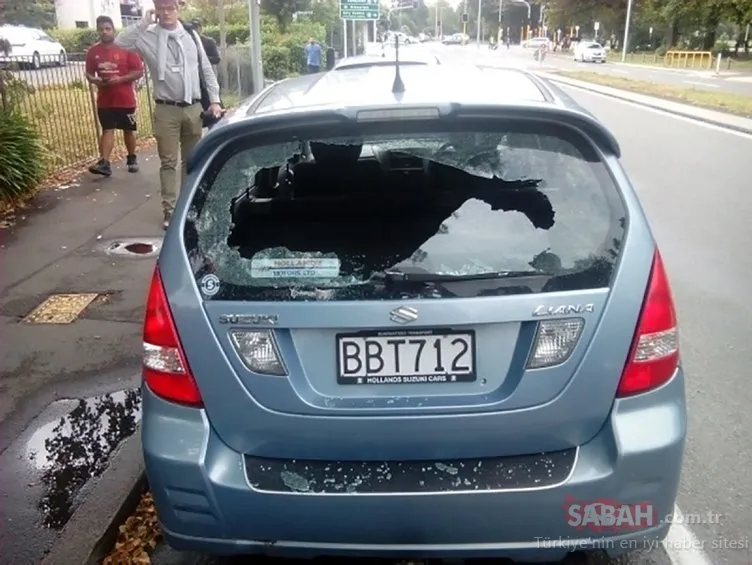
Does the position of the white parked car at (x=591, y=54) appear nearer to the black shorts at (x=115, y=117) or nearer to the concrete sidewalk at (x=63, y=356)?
the black shorts at (x=115, y=117)

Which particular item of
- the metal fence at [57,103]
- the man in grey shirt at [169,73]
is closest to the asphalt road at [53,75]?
the metal fence at [57,103]

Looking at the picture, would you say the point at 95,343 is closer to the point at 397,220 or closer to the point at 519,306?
the point at 397,220

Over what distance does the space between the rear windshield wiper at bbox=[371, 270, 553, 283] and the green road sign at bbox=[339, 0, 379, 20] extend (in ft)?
86.4

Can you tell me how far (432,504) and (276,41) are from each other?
101 ft

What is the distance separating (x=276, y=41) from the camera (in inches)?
1223

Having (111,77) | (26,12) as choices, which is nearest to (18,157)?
(111,77)

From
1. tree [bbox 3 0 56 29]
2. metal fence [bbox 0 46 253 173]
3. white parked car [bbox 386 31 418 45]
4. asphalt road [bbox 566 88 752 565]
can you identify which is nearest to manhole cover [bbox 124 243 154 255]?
white parked car [bbox 386 31 418 45]

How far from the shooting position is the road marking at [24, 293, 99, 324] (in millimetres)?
5555

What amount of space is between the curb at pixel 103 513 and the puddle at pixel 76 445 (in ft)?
0.27

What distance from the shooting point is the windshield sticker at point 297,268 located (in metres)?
2.39

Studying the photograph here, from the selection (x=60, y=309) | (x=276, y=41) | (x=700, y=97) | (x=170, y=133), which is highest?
(x=170, y=133)

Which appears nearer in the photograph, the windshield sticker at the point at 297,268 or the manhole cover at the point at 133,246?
the windshield sticker at the point at 297,268

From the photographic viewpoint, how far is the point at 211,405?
240cm

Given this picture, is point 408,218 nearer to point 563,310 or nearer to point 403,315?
point 403,315
